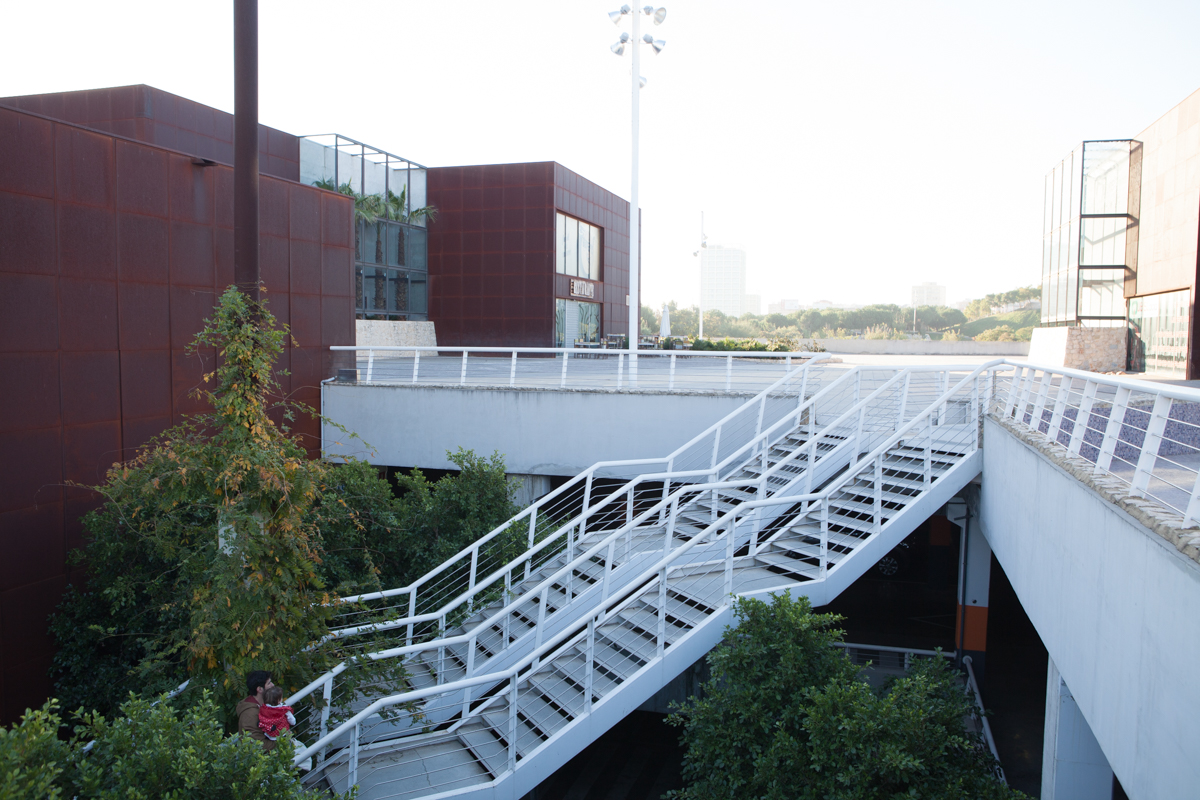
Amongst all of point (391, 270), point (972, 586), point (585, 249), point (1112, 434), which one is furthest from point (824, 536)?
point (585, 249)

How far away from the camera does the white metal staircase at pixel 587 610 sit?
644cm

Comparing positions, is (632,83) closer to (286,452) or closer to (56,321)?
(56,321)

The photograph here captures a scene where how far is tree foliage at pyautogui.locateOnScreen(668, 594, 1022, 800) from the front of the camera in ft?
18.0

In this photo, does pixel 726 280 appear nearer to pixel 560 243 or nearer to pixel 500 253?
pixel 560 243

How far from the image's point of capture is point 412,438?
14148 millimetres

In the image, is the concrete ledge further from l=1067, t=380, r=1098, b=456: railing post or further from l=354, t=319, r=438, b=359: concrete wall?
l=354, t=319, r=438, b=359: concrete wall

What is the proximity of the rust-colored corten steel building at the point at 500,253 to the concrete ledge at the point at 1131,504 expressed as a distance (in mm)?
25391

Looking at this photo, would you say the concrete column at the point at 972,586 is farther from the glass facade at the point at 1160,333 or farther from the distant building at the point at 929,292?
the distant building at the point at 929,292

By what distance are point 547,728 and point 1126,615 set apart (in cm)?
461

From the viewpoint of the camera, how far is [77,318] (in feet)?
29.9

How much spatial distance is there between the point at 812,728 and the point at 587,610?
10.2ft

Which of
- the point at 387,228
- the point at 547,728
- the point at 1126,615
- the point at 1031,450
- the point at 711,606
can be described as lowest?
the point at 547,728

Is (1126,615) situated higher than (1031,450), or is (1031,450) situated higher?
(1031,450)

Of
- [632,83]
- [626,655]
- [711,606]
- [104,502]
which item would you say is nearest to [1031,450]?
[711,606]
